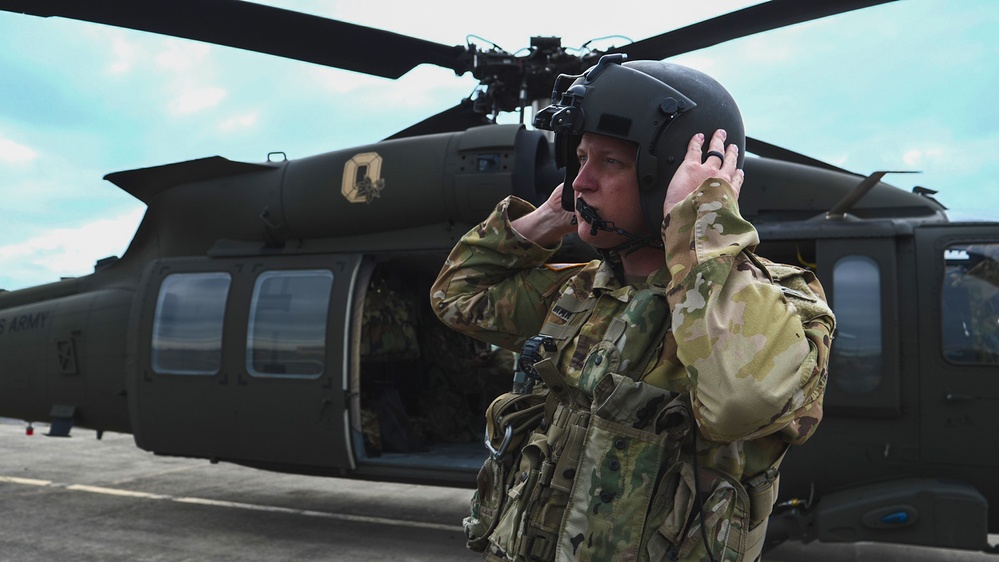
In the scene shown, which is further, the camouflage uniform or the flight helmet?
the flight helmet

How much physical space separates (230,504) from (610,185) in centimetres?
630

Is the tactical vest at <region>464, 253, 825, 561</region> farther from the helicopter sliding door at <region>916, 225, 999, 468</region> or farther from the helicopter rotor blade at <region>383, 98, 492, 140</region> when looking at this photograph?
the helicopter rotor blade at <region>383, 98, 492, 140</region>

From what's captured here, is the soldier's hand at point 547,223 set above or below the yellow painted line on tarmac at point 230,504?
above

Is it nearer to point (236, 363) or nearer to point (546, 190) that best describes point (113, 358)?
point (236, 363)

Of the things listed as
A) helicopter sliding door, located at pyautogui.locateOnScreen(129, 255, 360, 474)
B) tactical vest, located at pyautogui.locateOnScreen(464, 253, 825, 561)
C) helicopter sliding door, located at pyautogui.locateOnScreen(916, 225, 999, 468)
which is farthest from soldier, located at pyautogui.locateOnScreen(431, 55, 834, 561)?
helicopter sliding door, located at pyautogui.locateOnScreen(129, 255, 360, 474)

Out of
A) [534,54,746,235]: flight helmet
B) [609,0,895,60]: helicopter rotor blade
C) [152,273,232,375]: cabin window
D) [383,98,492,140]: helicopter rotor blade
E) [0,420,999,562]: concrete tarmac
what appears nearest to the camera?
[534,54,746,235]: flight helmet

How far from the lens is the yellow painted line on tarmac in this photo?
634cm

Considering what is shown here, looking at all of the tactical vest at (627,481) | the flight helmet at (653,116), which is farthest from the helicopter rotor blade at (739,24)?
the tactical vest at (627,481)

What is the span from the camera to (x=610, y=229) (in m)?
1.65

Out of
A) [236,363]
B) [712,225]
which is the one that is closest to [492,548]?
[712,225]

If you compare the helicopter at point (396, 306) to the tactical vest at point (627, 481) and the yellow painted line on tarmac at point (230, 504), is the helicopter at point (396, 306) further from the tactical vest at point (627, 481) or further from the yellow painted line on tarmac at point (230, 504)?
the tactical vest at point (627, 481)

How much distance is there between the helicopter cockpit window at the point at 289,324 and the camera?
223 inches

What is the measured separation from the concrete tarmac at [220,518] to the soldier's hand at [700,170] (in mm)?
4377

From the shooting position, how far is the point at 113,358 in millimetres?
6594
